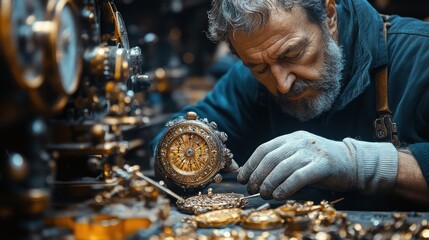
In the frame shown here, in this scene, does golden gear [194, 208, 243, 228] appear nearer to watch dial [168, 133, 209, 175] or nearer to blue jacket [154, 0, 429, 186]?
watch dial [168, 133, 209, 175]

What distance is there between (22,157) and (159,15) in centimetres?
559

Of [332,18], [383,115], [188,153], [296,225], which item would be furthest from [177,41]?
[296,225]

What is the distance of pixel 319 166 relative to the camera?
7.40ft

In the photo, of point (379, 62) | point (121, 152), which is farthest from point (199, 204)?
point (379, 62)

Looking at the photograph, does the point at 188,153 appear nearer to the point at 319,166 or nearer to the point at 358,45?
the point at 319,166

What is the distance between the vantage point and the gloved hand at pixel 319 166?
2256 mm

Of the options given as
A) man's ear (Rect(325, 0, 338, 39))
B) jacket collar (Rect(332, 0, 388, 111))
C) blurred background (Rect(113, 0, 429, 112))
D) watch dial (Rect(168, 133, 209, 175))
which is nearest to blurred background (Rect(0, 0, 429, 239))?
watch dial (Rect(168, 133, 209, 175))

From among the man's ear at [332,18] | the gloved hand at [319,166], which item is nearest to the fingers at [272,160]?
the gloved hand at [319,166]

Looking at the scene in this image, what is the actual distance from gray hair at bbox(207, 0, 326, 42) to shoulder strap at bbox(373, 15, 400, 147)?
13.4 inches

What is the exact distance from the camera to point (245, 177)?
2.43m

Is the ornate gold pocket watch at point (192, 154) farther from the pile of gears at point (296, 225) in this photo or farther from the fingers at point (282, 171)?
the pile of gears at point (296, 225)

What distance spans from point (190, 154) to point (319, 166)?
1.55ft

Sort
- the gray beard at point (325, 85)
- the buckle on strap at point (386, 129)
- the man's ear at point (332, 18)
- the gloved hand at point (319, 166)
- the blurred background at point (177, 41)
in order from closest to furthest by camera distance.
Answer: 1. the gloved hand at point (319, 166)
2. the buckle on strap at point (386, 129)
3. the gray beard at point (325, 85)
4. the man's ear at point (332, 18)
5. the blurred background at point (177, 41)

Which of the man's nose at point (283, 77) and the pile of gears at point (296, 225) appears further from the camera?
the man's nose at point (283, 77)
